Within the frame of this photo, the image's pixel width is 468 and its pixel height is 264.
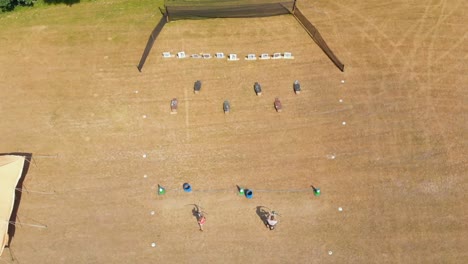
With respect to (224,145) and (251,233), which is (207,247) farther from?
(224,145)

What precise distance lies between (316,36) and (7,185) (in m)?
32.2

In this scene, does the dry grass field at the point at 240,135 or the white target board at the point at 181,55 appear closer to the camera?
the dry grass field at the point at 240,135

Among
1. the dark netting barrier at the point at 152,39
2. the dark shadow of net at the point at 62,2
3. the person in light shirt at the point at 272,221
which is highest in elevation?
the dark shadow of net at the point at 62,2

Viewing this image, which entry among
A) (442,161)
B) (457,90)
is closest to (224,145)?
(442,161)

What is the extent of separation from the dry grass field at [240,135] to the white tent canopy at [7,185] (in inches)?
89.0

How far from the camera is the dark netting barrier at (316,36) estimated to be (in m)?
40.7

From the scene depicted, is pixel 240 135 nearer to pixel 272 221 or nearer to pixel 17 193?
pixel 272 221

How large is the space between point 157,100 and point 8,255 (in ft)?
58.7

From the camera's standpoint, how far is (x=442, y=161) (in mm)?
33469

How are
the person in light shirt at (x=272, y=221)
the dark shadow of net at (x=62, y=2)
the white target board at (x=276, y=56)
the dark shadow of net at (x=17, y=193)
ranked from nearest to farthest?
the person in light shirt at (x=272, y=221) → the dark shadow of net at (x=17, y=193) → the white target board at (x=276, y=56) → the dark shadow of net at (x=62, y=2)

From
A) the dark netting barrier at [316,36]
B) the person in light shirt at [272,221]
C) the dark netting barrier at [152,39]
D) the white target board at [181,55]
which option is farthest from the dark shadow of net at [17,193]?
the dark netting barrier at [316,36]

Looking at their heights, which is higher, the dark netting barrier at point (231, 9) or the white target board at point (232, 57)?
the dark netting barrier at point (231, 9)

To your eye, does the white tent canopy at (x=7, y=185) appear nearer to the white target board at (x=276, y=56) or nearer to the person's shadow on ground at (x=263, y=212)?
the person's shadow on ground at (x=263, y=212)

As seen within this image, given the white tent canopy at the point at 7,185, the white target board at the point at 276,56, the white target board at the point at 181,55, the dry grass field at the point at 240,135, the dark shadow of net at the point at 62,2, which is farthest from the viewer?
the dark shadow of net at the point at 62,2
